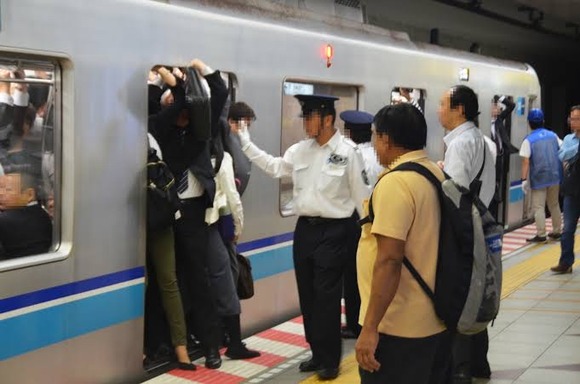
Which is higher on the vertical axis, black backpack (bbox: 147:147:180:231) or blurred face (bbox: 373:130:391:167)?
blurred face (bbox: 373:130:391:167)

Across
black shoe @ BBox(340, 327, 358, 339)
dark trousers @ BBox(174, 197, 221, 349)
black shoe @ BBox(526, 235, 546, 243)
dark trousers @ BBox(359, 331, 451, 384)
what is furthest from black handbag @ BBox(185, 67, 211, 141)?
black shoe @ BBox(526, 235, 546, 243)

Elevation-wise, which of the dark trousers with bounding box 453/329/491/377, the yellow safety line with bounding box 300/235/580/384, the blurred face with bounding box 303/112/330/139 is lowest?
the yellow safety line with bounding box 300/235/580/384

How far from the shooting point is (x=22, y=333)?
12.7 feet

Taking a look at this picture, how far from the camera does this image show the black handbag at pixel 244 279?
545cm

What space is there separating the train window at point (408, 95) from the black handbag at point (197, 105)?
3201 millimetres

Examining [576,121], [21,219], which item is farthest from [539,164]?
[21,219]

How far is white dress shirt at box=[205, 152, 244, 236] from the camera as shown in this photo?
507 cm

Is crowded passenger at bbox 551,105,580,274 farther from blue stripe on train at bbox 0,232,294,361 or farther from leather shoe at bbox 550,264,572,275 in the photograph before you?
blue stripe on train at bbox 0,232,294,361

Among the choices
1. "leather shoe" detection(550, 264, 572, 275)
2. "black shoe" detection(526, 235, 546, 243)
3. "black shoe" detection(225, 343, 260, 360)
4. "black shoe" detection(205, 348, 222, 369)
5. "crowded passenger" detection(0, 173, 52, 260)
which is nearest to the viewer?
"crowded passenger" detection(0, 173, 52, 260)

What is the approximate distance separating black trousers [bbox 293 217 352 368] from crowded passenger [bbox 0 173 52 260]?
5.15 feet

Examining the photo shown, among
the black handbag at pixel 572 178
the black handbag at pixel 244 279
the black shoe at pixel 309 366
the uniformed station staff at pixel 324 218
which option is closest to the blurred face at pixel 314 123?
the uniformed station staff at pixel 324 218

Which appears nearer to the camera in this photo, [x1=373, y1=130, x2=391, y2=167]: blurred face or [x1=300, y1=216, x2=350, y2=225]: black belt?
[x1=373, y1=130, x2=391, y2=167]: blurred face

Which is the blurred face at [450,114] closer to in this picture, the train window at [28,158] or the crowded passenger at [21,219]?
the train window at [28,158]

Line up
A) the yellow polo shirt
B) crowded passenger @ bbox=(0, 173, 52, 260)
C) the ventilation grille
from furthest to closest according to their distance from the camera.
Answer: the ventilation grille, crowded passenger @ bbox=(0, 173, 52, 260), the yellow polo shirt
